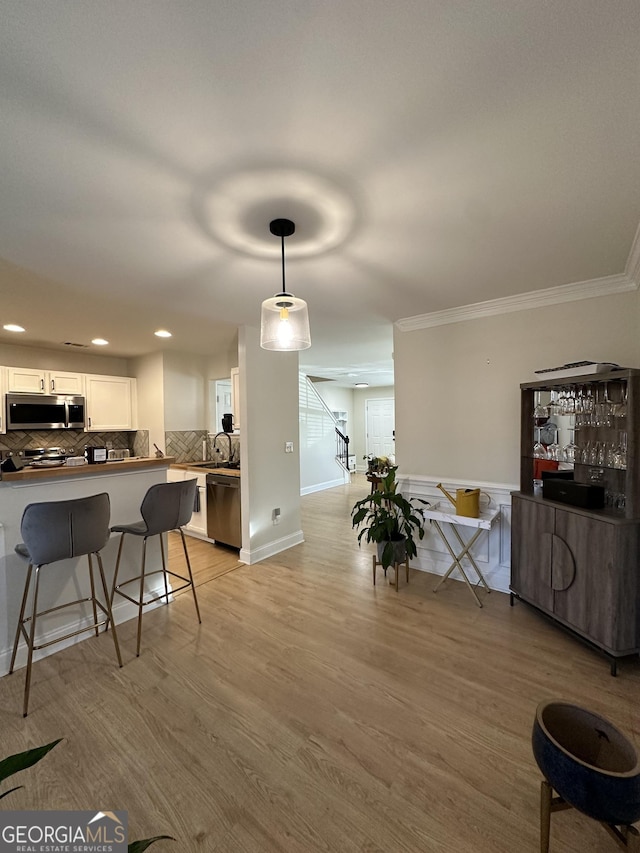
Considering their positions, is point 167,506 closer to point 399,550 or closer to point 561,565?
point 399,550

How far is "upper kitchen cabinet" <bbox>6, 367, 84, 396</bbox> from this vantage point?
4102 millimetres

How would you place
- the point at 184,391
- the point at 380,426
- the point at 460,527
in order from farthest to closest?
the point at 380,426 → the point at 184,391 → the point at 460,527

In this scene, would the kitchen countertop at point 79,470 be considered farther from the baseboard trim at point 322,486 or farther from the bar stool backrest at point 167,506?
the baseboard trim at point 322,486

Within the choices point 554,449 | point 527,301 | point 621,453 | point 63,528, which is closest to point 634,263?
point 527,301

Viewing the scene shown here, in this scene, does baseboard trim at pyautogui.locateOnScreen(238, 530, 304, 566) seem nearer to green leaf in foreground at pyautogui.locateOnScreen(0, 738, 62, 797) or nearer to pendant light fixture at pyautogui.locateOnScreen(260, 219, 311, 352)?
pendant light fixture at pyautogui.locateOnScreen(260, 219, 311, 352)

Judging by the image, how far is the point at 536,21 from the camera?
36.5 inches

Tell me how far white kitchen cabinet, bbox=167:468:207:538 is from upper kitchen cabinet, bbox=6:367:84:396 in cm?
172

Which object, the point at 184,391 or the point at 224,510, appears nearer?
the point at 224,510

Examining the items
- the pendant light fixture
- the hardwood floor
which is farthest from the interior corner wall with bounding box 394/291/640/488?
the pendant light fixture

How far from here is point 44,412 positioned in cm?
425

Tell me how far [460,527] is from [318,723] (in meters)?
2.18

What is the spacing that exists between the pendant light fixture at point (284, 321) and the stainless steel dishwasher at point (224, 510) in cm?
231

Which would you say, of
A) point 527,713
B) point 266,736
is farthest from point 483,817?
point 266,736

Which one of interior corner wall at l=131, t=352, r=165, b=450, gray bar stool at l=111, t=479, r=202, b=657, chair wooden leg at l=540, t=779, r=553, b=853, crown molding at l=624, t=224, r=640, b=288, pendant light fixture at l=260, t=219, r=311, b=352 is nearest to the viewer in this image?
chair wooden leg at l=540, t=779, r=553, b=853
